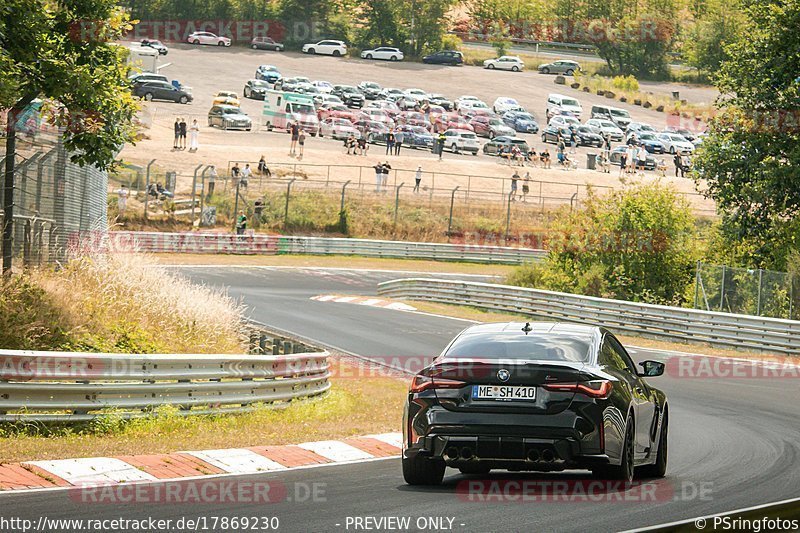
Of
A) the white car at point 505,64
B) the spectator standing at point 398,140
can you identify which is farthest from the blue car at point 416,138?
the white car at point 505,64

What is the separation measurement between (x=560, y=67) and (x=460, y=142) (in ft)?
127

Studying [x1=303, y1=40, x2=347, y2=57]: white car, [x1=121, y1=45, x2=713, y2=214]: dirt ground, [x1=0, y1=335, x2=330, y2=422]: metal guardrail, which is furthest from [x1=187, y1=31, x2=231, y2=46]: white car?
[x1=0, y1=335, x2=330, y2=422]: metal guardrail

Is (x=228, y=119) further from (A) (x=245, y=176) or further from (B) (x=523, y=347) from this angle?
(B) (x=523, y=347)

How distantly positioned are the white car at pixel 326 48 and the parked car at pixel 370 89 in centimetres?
1657

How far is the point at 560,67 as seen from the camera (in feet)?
375

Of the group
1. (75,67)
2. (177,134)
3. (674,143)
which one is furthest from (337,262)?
(674,143)

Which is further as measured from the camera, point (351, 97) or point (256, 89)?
point (256, 89)

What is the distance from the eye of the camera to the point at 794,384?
850 inches

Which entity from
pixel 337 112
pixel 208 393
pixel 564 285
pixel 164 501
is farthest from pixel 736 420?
pixel 337 112

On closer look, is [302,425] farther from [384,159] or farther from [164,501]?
[384,159]

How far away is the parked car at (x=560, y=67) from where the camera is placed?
4469 inches

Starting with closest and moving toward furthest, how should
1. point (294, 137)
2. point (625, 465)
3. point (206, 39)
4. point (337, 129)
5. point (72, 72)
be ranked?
point (625, 465) < point (72, 72) < point (294, 137) < point (337, 129) < point (206, 39)

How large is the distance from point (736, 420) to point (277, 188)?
46.5m

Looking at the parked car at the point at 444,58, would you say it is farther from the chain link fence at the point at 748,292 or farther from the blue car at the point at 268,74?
the chain link fence at the point at 748,292
